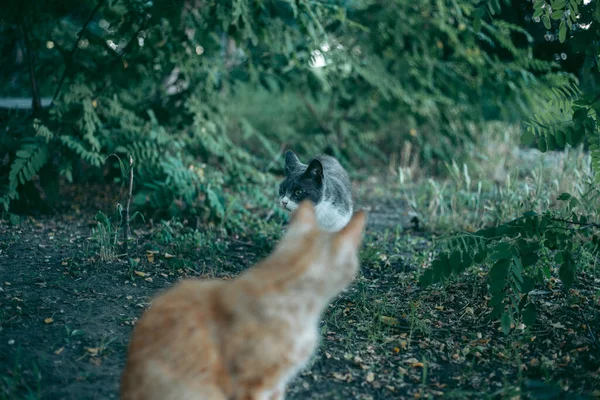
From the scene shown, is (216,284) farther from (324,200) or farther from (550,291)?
(550,291)

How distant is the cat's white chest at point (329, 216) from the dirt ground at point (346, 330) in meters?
0.42

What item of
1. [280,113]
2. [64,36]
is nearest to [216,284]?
[64,36]

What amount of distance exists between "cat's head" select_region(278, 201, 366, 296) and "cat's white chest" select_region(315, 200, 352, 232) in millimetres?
2161

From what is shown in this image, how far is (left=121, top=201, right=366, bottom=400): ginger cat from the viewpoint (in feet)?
6.37

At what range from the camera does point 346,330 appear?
3.44 metres

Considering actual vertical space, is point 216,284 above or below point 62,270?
above

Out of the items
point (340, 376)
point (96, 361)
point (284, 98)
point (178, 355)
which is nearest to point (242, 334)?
point (178, 355)

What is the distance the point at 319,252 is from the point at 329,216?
2.40 m

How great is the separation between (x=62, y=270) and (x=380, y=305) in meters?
2.31

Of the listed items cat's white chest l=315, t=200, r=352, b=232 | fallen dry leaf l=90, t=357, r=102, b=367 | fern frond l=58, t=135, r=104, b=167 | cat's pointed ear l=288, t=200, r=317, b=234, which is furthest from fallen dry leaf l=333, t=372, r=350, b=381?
fern frond l=58, t=135, r=104, b=167

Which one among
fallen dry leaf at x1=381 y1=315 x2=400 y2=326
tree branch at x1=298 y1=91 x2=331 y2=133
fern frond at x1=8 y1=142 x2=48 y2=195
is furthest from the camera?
tree branch at x1=298 y1=91 x2=331 y2=133

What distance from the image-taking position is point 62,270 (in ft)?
12.5

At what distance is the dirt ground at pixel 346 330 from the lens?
2727 millimetres

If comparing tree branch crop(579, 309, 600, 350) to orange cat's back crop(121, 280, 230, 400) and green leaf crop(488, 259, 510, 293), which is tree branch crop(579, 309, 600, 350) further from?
orange cat's back crop(121, 280, 230, 400)
